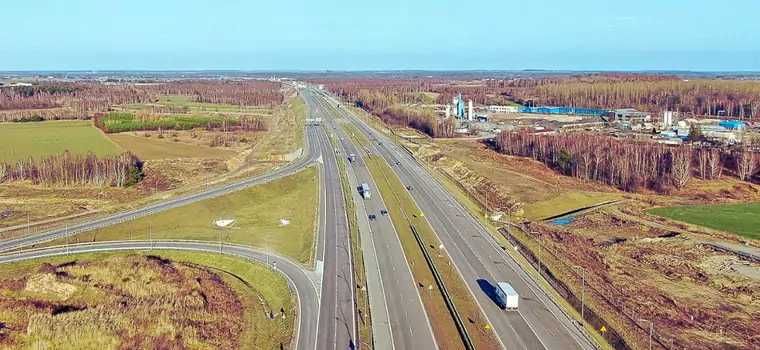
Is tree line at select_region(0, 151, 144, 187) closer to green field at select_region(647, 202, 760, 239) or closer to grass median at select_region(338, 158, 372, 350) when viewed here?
grass median at select_region(338, 158, 372, 350)

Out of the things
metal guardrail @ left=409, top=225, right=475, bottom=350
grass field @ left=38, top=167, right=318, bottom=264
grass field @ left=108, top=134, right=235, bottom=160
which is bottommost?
metal guardrail @ left=409, top=225, right=475, bottom=350

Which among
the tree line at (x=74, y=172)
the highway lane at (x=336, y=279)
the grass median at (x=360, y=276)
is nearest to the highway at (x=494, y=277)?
the grass median at (x=360, y=276)

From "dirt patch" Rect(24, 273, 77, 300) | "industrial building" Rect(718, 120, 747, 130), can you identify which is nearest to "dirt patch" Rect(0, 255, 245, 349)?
"dirt patch" Rect(24, 273, 77, 300)

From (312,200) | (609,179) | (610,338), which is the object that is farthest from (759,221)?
(312,200)

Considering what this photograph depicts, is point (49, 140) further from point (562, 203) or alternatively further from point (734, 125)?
point (734, 125)

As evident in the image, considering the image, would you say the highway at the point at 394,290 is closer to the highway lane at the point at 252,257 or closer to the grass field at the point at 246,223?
the highway lane at the point at 252,257

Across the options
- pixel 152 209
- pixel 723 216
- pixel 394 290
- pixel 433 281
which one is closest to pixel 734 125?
pixel 723 216

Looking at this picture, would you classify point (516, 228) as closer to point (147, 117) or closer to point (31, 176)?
point (31, 176)
